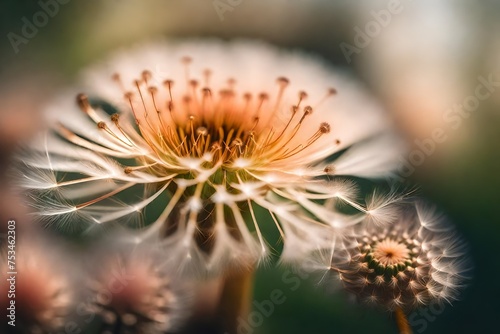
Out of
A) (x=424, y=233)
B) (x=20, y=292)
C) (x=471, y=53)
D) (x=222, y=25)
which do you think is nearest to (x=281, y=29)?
(x=222, y=25)

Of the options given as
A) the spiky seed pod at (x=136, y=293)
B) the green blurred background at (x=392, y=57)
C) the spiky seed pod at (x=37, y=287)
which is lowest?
the spiky seed pod at (x=37, y=287)

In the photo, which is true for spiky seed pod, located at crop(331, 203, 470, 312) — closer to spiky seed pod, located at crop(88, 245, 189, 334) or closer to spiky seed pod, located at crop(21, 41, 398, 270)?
spiky seed pod, located at crop(21, 41, 398, 270)

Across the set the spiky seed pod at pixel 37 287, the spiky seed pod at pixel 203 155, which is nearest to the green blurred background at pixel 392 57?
the spiky seed pod at pixel 203 155

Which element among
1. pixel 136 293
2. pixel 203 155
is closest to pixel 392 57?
pixel 203 155

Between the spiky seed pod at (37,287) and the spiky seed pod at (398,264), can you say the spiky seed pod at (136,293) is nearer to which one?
the spiky seed pod at (37,287)

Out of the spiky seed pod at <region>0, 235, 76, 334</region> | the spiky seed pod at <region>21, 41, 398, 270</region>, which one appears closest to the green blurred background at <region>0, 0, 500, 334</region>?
the spiky seed pod at <region>21, 41, 398, 270</region>

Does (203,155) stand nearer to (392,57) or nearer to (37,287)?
(37,287)

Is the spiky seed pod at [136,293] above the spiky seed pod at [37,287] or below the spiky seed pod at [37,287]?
above

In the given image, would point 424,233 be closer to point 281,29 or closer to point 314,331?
point 314,331

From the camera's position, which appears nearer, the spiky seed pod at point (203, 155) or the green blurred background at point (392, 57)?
the spiky seed pod at point (203, 155)
